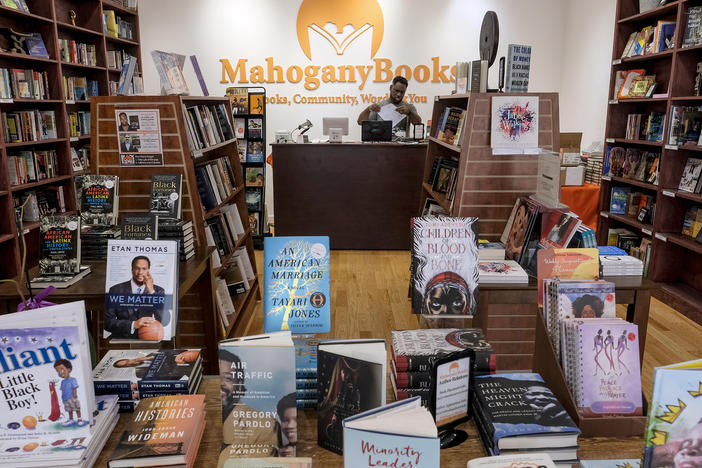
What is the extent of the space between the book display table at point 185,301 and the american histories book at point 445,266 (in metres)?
0.99

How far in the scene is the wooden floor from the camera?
11.1 feet

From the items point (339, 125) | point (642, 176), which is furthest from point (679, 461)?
point (339, 125)

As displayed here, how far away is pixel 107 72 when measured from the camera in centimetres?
591

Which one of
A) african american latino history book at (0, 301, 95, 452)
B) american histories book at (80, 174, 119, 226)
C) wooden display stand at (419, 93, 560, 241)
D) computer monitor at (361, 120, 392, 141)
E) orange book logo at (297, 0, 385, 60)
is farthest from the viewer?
orange book logo at (297, 0, 385, 60)

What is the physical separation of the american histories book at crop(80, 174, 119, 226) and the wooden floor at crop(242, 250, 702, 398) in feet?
5.00

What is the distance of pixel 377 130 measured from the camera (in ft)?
18.7

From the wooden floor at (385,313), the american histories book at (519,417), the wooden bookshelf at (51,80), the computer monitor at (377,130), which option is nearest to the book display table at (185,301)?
the wooden floor at (385,313)

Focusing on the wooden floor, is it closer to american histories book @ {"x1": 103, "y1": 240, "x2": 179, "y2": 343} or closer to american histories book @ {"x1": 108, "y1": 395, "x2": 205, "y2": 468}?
american histories book @ {"x1": 103, "y1": 240, "x2": 179, "y2": 343}

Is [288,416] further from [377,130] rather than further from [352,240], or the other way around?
[377,130]

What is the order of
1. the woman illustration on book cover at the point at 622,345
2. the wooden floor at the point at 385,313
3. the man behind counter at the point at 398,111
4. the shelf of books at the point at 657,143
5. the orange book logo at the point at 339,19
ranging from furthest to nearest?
the orange book logo at the point at 339,19, the man behind counter at the point at 398,111, the shelf of books at the point at 657,143, the wooden floor at the point at 385,313, the woman illustration on book cover at the point at 622,345

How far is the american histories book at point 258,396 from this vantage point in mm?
1169

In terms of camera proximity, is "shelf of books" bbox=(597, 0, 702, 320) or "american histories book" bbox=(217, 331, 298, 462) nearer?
"american histories book" bbox=(217, 331, 298, 462)

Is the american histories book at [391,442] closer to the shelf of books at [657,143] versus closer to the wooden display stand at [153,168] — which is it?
the wooden display stand at [153,168]

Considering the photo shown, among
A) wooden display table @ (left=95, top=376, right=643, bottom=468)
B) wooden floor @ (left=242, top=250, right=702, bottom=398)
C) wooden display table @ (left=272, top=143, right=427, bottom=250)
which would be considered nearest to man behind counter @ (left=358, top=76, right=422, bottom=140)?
wooden display table @ (left=272, top=143, right=427, bottom=250)
